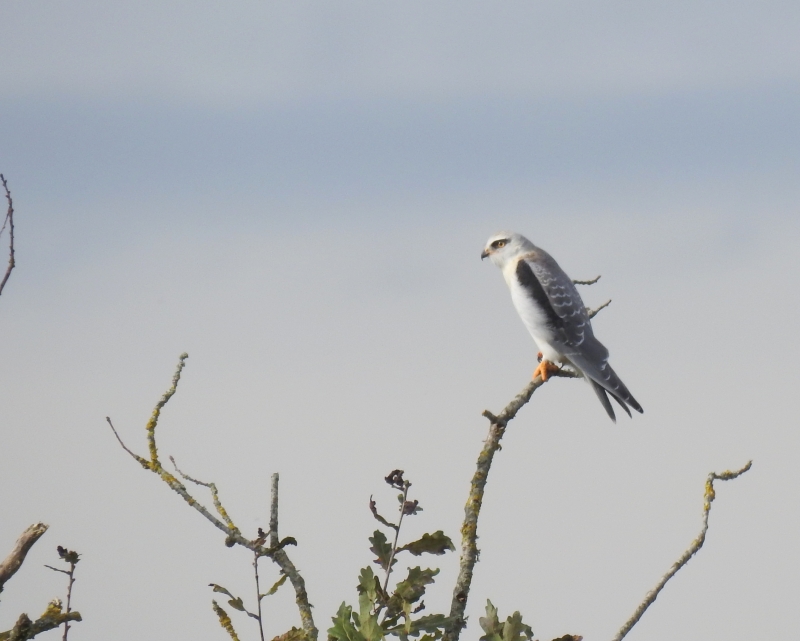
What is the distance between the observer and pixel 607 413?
969cm

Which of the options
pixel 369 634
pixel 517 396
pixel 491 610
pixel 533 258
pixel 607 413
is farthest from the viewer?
pixel 533 258

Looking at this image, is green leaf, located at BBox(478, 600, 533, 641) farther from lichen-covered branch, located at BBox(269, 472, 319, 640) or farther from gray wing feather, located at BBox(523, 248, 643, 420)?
gray wing feather, located at BBox(523, 248, 643, 420)

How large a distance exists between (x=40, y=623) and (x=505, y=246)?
27.8 feet

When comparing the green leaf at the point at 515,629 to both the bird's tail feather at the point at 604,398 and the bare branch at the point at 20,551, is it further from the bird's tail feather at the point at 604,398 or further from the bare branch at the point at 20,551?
the bird's tail feather at the point at 604,398

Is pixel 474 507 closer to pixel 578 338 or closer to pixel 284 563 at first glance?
pixel 284 563

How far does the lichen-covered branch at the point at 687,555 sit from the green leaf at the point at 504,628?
0.47 m

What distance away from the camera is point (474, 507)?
17.9 ft

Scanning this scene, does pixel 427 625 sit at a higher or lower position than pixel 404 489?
lower

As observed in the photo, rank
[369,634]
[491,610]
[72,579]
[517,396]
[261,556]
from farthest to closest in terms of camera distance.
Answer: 1. [517,396]
2. [72,579]
3. [261,556]
4. [491,610]
5. [369,634]

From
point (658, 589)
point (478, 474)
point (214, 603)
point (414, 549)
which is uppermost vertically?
point (478, 474)

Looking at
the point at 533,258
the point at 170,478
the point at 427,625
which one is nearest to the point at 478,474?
the point at 427,625

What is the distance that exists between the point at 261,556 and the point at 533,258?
7.25 meters

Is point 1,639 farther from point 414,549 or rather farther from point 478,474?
point 478,474

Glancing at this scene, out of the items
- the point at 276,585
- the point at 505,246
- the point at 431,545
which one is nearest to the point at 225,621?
the point at 276,585
